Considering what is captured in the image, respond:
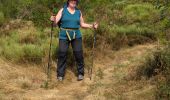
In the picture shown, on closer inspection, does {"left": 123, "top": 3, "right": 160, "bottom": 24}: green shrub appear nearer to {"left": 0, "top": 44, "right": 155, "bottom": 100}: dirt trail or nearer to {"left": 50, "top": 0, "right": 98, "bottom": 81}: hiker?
{"left": 0, "top": 44, "right": 155, "bottom": 100}: dirt trail

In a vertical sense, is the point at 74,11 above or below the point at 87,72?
above

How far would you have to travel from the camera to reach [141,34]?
11023mm

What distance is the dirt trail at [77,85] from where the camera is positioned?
277 inches

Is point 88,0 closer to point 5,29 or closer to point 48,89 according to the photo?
point 5,29

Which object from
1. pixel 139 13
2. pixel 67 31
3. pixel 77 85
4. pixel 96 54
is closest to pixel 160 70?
pixel 77 85

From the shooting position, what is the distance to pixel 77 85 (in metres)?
8.08

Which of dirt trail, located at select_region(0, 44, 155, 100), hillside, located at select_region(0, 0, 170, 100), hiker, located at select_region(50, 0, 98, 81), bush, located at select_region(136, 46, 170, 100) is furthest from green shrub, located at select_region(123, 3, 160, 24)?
bush, located at select_region(136, 46, 170, 100)

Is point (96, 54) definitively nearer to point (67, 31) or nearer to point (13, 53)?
point (67, 31)

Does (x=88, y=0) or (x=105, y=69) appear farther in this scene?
(x=88, y=0)

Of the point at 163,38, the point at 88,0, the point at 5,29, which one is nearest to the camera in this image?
the point at 163,38

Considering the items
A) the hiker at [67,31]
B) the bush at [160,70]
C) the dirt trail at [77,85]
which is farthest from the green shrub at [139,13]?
the bush at [160,70]

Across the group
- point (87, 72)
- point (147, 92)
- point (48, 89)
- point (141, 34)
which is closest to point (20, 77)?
point (48, 89)

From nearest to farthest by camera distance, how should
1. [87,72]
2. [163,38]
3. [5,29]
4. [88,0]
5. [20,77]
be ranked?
[163,38] < [20,77] < [87,72] < [5,29] < [88,0]

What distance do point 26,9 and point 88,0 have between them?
1.78 metres
